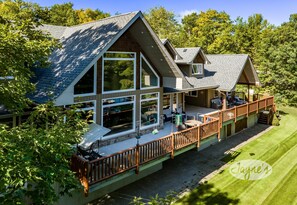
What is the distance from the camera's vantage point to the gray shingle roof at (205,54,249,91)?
812 inches

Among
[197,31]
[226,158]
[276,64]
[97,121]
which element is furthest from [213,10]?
[97,121]

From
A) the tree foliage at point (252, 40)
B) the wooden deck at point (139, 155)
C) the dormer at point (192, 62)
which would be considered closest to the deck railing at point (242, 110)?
the wooden deck at point (139, 155)

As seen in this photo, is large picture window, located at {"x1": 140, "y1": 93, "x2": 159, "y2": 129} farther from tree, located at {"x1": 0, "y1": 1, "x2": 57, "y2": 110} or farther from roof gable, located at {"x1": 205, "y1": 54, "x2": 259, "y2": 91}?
tree, located at {"x1": 0, "y1": 1, "x2": 57, "y2": 110}

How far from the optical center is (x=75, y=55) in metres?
11.8

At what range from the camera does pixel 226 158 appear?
17.5 metres

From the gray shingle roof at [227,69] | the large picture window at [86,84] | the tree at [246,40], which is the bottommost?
the large picture window at [86,84]

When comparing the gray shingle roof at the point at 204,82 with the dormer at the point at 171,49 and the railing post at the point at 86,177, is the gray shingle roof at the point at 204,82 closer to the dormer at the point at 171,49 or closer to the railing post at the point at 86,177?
the dormer at the point at 171,49

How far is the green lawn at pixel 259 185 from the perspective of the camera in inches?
487

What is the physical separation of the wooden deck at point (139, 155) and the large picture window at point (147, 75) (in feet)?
12.3

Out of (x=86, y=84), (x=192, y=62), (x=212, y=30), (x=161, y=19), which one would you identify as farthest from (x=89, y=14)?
(x=86, y=84)

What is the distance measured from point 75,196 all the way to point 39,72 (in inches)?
248

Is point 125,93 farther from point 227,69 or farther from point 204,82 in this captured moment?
point 227,69

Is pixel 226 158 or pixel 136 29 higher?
pixel 136 29

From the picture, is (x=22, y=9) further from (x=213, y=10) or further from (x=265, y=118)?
(x=213, y=10)
